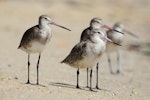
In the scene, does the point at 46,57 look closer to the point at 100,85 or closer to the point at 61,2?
the point at 100,85

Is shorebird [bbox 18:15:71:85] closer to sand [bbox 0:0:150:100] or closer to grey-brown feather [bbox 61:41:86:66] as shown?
grey-brown feather [bbox 61:41:86:66]

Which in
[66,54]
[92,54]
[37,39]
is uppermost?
[37,39]

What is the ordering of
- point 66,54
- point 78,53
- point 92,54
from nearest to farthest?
point 92,54 → point 78,53 → point 66,54

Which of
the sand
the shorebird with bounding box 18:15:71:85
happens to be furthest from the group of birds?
the sand

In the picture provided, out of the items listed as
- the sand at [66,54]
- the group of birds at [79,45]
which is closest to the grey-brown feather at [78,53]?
the group of birds at [79,45]

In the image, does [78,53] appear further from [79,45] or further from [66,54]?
[66,54]

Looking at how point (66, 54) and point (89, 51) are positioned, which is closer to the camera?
point (89, 51)

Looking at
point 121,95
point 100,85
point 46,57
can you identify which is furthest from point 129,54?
point 121,95

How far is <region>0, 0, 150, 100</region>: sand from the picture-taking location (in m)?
13.1

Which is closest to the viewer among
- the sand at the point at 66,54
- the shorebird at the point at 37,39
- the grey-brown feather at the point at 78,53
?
the sand at the point at 66,54

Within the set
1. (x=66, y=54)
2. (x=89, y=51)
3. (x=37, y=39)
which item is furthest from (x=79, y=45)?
(x=66, y=54)

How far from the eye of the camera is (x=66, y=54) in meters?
22.5

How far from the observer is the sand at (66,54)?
13.1 metres

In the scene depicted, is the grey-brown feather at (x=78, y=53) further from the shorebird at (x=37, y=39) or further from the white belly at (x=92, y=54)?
the shorebird at (x=37, y=39)
